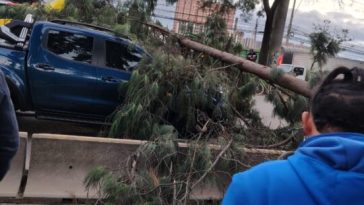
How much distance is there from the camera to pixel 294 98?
5.99m

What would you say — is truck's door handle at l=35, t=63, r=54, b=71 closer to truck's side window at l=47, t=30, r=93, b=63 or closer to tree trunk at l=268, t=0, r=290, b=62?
truck's side window at l=47, t=30, r=93, b=63

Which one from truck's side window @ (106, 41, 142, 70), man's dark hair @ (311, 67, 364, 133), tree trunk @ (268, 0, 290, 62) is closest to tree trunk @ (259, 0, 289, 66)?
tree trunk @ (268, 0, 290, 62)

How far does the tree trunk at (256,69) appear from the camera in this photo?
5132mm

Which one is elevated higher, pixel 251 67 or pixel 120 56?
pixel 251 67

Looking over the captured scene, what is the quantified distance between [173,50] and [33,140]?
2.69 meters

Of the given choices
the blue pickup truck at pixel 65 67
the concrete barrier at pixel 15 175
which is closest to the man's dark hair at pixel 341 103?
the concrete barrier at pixel 15 175

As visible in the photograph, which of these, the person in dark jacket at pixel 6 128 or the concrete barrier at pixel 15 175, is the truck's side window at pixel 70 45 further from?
the person in dark jacket at pixel 6 128

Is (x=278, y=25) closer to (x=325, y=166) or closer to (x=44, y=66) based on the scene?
(x=44, y=66)

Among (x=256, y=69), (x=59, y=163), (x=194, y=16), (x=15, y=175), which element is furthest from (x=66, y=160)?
(x=194, y=16)

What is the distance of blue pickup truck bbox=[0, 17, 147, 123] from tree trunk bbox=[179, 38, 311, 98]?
94 cm

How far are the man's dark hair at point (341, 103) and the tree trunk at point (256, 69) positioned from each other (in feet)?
11.6

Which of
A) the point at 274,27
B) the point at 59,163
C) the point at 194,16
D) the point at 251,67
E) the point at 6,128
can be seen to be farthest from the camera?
the point at 274,27

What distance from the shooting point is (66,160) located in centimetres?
497

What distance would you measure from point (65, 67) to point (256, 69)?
2746mm
